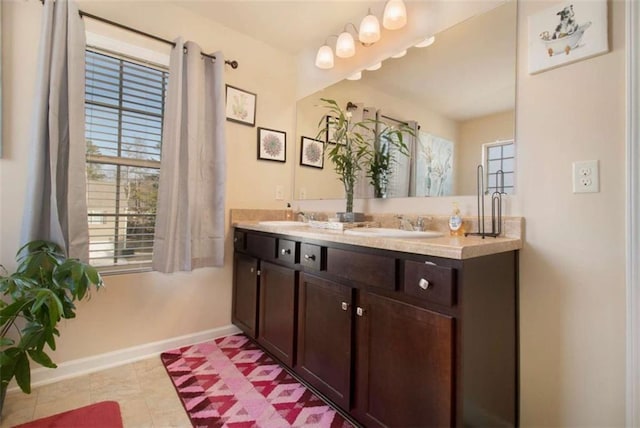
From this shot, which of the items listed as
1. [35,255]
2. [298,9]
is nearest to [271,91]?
[298,9]

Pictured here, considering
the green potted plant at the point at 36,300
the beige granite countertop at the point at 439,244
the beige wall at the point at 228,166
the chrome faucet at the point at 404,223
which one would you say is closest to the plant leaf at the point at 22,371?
the green potted plant at the point at 36,300

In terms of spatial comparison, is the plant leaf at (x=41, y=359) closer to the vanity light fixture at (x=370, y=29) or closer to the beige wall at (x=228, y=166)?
the beige wall at (x=228, y=166)

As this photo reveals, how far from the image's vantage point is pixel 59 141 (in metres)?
1.61

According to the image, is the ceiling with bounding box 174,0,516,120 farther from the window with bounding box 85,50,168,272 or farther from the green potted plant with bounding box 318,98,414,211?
the window with bounding box 85,50,168,272

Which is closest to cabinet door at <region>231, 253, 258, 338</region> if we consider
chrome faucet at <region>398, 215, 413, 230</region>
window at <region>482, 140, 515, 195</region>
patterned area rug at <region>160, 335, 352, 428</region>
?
patterned area rug at <region>160, 335, 352, 428</region>

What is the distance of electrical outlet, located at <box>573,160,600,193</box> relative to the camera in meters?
1.14

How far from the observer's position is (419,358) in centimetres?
106

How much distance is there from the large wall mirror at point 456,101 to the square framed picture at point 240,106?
3.00ft

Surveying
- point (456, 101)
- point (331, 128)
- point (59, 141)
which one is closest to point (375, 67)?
point (331, 128)

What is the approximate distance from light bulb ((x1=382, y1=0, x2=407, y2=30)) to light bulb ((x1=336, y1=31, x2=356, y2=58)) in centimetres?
31

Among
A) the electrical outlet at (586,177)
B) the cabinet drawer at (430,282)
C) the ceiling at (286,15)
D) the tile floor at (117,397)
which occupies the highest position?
the ceiling at (286,15)

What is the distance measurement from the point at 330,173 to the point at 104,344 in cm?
185

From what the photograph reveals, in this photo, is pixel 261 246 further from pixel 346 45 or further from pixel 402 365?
pixel 346 45

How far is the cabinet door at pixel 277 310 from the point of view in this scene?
1690 mm
